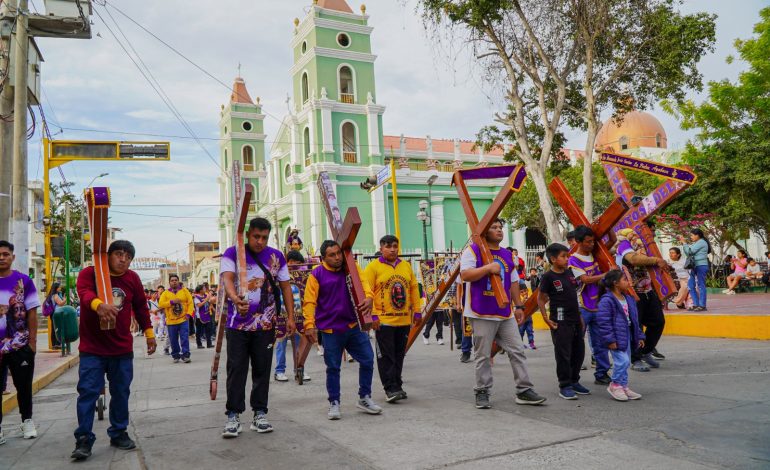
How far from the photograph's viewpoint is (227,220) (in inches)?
1998

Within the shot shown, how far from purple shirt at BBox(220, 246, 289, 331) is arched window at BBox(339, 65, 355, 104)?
33.4 meters

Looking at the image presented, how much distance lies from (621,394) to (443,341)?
293 inches

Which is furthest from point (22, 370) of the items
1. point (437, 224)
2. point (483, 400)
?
point (437, 224)

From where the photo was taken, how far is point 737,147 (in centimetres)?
2202

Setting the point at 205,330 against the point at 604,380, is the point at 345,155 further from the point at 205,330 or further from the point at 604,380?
the point at 604,380

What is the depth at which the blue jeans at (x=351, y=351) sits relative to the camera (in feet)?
18.1

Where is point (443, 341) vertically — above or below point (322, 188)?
below

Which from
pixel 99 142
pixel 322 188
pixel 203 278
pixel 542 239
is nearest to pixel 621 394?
pixel 322 188

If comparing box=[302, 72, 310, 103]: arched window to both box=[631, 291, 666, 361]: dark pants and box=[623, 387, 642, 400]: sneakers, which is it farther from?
box=[623, 387, 642, 400]: sneakers

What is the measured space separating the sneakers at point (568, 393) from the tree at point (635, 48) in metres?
9.86

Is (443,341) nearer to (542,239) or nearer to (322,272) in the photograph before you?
(322,272)

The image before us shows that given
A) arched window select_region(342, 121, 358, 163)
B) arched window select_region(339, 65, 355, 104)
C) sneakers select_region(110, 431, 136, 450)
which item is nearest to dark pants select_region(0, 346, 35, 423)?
sneakers select_region(110, 431, 136, 450)

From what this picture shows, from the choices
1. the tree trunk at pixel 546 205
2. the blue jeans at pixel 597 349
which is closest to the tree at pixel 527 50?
the tree trunk at pixel 546 205

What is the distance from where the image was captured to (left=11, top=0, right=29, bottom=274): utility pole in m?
9.28
